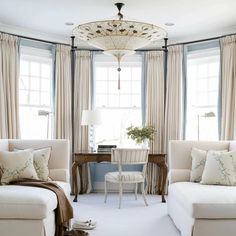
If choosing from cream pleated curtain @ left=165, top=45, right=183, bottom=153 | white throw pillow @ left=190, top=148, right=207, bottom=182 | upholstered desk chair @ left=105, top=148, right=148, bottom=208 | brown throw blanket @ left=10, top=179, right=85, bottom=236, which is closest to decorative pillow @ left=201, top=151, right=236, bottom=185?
white throw pillow @ left=190, top=148, right=207, bottom=182

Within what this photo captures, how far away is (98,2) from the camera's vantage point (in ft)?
15.7

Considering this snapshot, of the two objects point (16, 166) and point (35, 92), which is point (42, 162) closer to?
point (16, 166)

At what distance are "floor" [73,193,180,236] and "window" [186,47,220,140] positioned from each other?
1.38m

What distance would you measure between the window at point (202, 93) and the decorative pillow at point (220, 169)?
5.83ft

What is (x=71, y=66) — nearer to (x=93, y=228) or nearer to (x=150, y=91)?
(x=150, y=91)

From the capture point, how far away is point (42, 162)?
432cm

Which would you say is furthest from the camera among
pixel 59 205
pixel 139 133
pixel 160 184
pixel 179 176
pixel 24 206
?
pixel 160 184

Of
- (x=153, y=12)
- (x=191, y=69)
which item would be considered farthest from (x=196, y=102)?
(x=153, y=12)

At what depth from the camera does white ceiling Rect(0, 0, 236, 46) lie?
15.9 ft

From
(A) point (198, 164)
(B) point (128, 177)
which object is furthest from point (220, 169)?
(B) point (128, 177)

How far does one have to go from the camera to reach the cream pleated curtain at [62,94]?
6.43 meters

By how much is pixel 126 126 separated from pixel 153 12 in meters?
2.28

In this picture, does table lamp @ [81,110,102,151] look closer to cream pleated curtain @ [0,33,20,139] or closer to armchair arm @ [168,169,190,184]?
cream pleated curtain @ [0,33,20,139]

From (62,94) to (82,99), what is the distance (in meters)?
0.37
